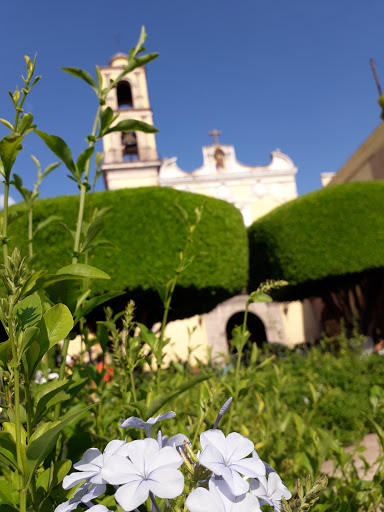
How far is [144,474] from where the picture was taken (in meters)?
0.49

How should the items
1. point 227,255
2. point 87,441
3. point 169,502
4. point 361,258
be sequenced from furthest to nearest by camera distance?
point 361,258 → point 227,255 → point 87,441 → point 169,502

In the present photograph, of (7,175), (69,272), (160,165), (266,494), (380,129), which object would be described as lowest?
(266,494)

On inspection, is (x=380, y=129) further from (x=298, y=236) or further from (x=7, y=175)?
(x=7, y=175)

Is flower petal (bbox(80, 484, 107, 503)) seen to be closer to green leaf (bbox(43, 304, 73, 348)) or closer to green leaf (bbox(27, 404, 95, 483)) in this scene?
green leaf (bbox(27, 404, 95, 483))

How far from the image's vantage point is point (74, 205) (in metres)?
6.65

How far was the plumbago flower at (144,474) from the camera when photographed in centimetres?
44

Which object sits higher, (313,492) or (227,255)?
(227,255)

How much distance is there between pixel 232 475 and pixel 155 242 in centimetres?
630

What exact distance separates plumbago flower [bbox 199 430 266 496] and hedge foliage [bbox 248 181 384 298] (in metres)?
7.87

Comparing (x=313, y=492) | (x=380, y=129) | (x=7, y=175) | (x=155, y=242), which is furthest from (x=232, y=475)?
(x=380, y=129)

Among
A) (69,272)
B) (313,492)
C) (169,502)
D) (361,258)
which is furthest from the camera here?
(361,258)

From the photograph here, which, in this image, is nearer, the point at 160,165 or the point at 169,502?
the point at 169,502

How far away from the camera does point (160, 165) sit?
1934 centimetres

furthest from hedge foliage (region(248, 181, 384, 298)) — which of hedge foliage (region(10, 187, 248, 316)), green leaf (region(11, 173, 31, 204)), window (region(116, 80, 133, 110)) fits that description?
window (region(116, 80, 133, 110))
